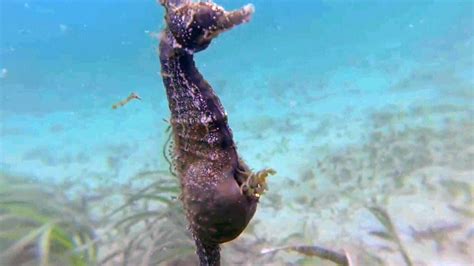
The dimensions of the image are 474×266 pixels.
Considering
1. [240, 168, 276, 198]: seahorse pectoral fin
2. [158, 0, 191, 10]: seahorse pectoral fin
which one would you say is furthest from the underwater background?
[240, 168, 276, 198]: seahorse pectoral fin

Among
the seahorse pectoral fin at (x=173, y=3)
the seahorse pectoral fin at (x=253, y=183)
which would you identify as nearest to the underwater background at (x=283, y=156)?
the seahorse pectoral fin at (x=173, y=3)

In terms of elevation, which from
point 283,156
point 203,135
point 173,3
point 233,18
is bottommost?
point 203,135

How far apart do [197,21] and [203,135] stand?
0.46m

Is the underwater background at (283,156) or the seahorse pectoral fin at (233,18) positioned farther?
the underwater background at (283,156)

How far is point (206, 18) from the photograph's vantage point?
1673mm

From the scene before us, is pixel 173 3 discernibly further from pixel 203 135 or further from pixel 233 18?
pixel 203 135

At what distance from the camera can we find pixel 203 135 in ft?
5.89

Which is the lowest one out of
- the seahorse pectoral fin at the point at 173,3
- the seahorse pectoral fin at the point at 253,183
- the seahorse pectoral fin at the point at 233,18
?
the seahorse pectoral fin at the point at 253,183

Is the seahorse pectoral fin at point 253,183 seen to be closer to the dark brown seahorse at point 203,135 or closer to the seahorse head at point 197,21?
the dark brown seahorse at point 203,135

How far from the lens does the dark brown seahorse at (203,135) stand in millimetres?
1693

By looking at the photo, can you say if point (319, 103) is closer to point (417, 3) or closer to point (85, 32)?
point (417, 3)

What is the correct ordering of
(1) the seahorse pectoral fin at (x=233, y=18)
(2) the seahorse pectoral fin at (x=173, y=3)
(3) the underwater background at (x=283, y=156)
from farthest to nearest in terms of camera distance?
(3) the underwater background at (x=283, y=156), (2) the seahorse pectoral fin at (x=173, y=3), (1) the seahorse pectoral fin at (x=233, y=18)

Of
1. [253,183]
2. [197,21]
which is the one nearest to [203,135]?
[253,183]

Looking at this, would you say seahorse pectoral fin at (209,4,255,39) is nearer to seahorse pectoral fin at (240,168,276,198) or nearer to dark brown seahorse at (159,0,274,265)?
dark brown seahorse at (159,0,274,265)
